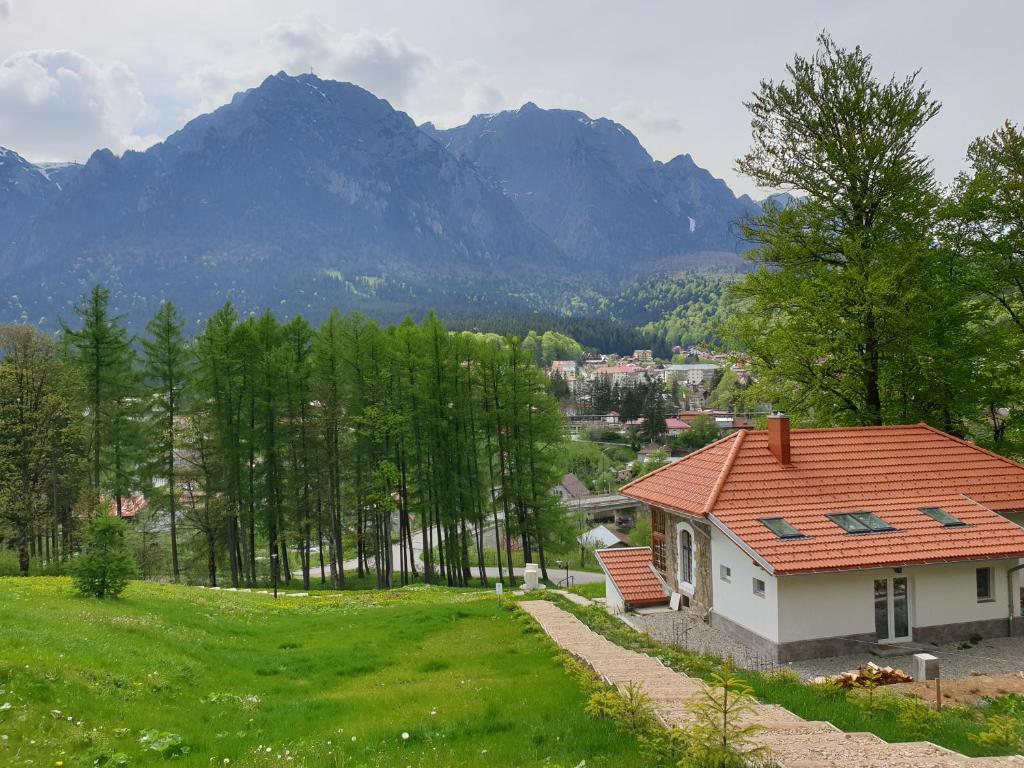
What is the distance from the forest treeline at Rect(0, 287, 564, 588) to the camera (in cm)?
3234

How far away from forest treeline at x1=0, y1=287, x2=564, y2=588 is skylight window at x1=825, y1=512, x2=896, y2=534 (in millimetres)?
20893

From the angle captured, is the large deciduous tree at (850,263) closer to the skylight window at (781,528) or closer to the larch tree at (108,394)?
the skylight window at (781,528)

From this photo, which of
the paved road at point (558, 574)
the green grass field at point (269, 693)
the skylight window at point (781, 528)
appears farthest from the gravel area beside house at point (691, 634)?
the paved road at point (558, 574)

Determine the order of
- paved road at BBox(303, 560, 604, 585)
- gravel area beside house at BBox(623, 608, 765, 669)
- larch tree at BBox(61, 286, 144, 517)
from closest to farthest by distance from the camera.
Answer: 1. gravel area beside house at BBox(623, 608, 765, 669)
2. larch tree at BBox(61, 286, 144, 517)
3. paved road at BBox(303, 560, 604, 585)

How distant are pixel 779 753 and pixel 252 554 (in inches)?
1381

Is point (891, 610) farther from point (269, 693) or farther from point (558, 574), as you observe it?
point (558, 574)

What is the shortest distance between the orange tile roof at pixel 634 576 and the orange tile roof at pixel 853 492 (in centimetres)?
260

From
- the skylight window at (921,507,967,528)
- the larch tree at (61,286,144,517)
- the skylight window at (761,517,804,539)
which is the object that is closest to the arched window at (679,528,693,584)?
the skylight window at (761,517,804,539)

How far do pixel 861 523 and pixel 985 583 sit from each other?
3606mm

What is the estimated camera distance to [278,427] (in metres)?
34.3

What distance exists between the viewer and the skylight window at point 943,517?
53.7 ft

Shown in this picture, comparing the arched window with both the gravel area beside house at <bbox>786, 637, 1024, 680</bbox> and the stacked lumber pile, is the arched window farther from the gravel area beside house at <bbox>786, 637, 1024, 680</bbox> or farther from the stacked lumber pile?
the stacked lumber pile

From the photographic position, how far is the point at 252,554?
36.4 m

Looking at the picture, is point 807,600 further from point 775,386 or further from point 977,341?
point 977,341
